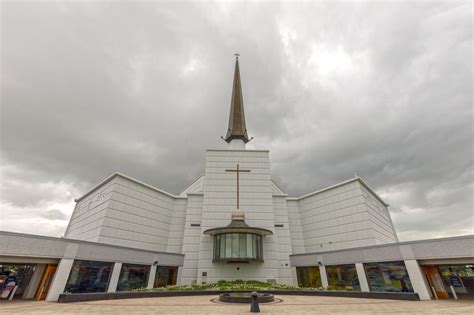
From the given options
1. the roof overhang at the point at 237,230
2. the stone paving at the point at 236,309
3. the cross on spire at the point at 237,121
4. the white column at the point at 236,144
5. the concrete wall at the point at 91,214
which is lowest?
the stone paving at the point at 236,309

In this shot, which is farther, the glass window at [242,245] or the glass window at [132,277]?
the glass window at [242,245]

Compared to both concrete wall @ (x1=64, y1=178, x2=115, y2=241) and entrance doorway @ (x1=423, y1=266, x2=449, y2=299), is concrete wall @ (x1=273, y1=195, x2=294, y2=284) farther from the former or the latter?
concrete wall @ (x1=64, y1=178, x2=115, y2=241)

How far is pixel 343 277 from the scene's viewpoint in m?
24.9

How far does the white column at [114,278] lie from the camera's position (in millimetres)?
21953

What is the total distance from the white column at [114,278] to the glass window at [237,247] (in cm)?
1059

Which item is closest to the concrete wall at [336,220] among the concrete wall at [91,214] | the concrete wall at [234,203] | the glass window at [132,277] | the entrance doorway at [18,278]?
the concrete wall at [234,203]

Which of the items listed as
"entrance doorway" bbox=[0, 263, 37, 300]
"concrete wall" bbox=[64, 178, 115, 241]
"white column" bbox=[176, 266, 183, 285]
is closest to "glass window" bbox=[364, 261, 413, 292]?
"white column" bbox=[176, 266, 183, 285]

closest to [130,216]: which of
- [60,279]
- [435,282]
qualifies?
[60,279]

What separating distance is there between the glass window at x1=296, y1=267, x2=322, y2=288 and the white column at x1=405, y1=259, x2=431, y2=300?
10.7 metres

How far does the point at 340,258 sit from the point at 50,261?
28458mm

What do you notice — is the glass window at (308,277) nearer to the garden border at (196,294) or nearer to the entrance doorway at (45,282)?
the garden border at (196,294)

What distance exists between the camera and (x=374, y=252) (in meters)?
22.3

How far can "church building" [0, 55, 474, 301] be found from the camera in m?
18.7

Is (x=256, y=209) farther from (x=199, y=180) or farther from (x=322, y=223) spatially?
(x=199, y=180)
